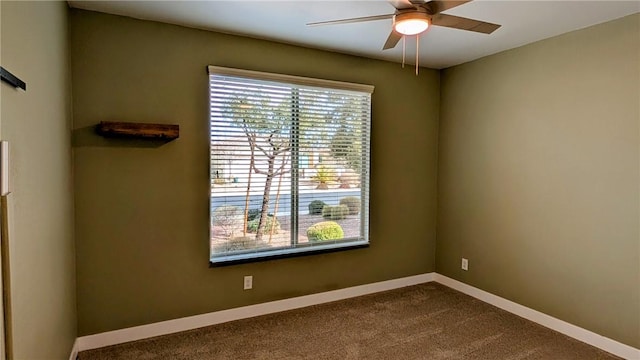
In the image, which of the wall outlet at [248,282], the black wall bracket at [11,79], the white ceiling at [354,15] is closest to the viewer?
the black wall bracket at [11,79]

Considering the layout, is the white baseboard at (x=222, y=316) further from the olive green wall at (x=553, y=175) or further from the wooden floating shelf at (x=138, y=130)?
the wooden floating shelf at (x=138, y=130)

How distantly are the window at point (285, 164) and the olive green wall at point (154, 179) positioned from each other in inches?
4.4

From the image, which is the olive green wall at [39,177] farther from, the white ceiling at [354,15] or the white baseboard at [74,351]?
the white ceiling at [354,15]

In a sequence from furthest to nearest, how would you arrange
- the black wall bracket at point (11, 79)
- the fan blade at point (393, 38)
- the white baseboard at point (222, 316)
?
the white baseboard at point (222, 316), the fan blade at point (393, 38), the black wall bracket at point (11, 79)

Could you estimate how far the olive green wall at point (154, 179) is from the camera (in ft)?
8.97

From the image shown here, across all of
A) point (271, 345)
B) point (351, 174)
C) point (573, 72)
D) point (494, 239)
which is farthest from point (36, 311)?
point (573, 72)

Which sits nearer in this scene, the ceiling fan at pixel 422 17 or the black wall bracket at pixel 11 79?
the black wall bracket at pixel 11 79

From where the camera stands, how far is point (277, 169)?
3408mm

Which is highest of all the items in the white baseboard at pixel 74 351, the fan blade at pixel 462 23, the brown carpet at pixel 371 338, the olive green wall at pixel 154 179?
the fan blade at pixel 462 23

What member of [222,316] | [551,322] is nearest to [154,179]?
[222,316]

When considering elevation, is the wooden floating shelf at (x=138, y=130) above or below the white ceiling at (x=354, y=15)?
below

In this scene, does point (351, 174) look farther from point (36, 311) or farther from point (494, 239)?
point (36, 311)

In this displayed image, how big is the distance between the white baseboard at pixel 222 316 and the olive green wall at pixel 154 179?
53 millimetres

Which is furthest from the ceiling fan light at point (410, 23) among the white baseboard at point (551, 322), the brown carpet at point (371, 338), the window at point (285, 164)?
the white baseboard at point (551, 322)
